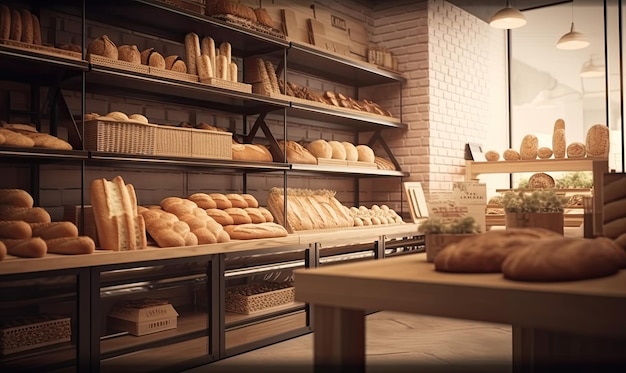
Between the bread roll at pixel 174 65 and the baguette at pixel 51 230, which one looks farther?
Result: the bread roll at pixel 174 65

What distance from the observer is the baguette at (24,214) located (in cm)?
286

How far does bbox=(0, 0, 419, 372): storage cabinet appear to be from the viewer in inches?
110

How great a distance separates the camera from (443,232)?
1366 mm

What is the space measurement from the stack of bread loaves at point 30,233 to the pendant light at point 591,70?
234 inches

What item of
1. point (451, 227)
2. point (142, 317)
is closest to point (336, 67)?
point (142, 317)

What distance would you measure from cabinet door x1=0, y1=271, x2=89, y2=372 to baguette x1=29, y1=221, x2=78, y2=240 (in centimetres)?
23

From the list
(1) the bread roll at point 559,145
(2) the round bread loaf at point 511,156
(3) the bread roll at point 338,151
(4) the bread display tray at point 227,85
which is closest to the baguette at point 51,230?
(4) the bread display tray at point 227,85

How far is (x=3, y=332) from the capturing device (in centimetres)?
274

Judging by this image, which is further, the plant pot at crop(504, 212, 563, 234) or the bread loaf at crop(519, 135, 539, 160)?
the bread loaf at crop(519, 135, 539, 160)

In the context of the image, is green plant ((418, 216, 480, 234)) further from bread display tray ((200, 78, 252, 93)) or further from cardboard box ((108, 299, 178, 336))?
bread display tray ((200, 78, 252, 93))

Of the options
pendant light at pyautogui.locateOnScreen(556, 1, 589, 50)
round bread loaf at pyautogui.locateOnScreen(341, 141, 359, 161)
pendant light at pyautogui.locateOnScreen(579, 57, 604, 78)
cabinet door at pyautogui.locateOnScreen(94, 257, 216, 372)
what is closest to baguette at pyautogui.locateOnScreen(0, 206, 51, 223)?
cabinet door at pyautogui.locateOnScreen(94, 257, 216, 372)

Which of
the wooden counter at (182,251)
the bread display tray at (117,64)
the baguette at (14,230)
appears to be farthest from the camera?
the bread display tray at (117,64)

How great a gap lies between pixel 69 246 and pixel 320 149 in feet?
7.79

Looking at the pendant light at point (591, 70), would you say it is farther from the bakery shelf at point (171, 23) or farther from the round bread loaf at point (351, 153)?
the bakery shelf at point (171, 23)
